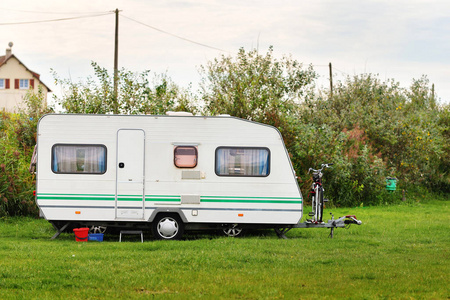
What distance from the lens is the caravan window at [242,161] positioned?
1282 cm

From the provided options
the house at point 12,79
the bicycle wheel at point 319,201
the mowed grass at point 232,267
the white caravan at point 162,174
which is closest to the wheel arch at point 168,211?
the white caravan at point 162,174

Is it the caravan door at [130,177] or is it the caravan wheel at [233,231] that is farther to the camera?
the caravan wheel at [233,231]

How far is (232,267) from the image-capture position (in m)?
9.31

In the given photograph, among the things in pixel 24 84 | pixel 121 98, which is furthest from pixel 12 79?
pixel 121 98

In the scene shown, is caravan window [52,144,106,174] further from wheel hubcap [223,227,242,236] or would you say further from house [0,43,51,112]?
house [0,43,51,112]

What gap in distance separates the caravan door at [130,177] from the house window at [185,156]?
73cm

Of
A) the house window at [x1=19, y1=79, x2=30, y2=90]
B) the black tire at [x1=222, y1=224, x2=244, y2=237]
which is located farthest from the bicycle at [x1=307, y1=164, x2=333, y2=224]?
the house window at [x1=19, y1=79, x2=30, y2=90]

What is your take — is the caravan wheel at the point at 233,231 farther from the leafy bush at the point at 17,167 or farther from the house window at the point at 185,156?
the leafy bush at the point at 17,167

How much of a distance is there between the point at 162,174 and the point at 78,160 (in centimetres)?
184

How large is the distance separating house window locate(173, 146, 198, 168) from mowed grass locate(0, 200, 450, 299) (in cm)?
181

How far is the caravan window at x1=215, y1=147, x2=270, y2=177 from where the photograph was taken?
12820 mm

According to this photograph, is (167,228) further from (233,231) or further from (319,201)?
(319,201)

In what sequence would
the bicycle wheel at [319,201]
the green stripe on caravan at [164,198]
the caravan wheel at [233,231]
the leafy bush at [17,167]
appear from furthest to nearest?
1. the leafy bush at [17,167]
2. the caravan wheel at [233,231]
3. the bicycle wheel at [319,201]
4. the green stripe on caravan at [164,198]

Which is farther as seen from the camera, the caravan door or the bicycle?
the bicycle
